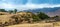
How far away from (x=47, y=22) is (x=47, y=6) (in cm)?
75

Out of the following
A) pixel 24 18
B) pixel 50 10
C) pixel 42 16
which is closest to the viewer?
pixel 24 18

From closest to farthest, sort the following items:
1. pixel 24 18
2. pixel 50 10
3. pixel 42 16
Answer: pixel 24 18 < pixel 42 16 < pixel 50 10

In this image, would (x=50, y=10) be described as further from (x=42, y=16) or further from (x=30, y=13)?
(x=30, y=13)

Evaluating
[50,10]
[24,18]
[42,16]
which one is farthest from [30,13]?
[50,10]

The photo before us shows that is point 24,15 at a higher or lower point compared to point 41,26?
higher

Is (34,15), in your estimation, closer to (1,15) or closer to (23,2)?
(23,2)

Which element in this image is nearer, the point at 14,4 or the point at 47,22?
the point at 47,22

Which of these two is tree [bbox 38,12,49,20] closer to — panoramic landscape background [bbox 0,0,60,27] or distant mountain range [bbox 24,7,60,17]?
panoramic landscape background [bbox 0,0,60,27]

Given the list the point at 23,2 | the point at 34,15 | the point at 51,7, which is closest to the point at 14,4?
the point at 23,2

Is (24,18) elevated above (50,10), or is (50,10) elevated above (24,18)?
(50,10)

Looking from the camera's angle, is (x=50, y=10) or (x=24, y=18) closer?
(x=24, y=18)

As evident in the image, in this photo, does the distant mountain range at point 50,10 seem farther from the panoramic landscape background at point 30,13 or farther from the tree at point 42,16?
the tree at point 42,16

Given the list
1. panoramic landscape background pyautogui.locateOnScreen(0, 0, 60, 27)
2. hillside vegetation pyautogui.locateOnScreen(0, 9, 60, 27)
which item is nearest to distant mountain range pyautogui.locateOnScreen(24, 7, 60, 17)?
panoramic landscape background pyautogui.locateOnScreen(0, 0, 60, 27)

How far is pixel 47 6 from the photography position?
679cm
